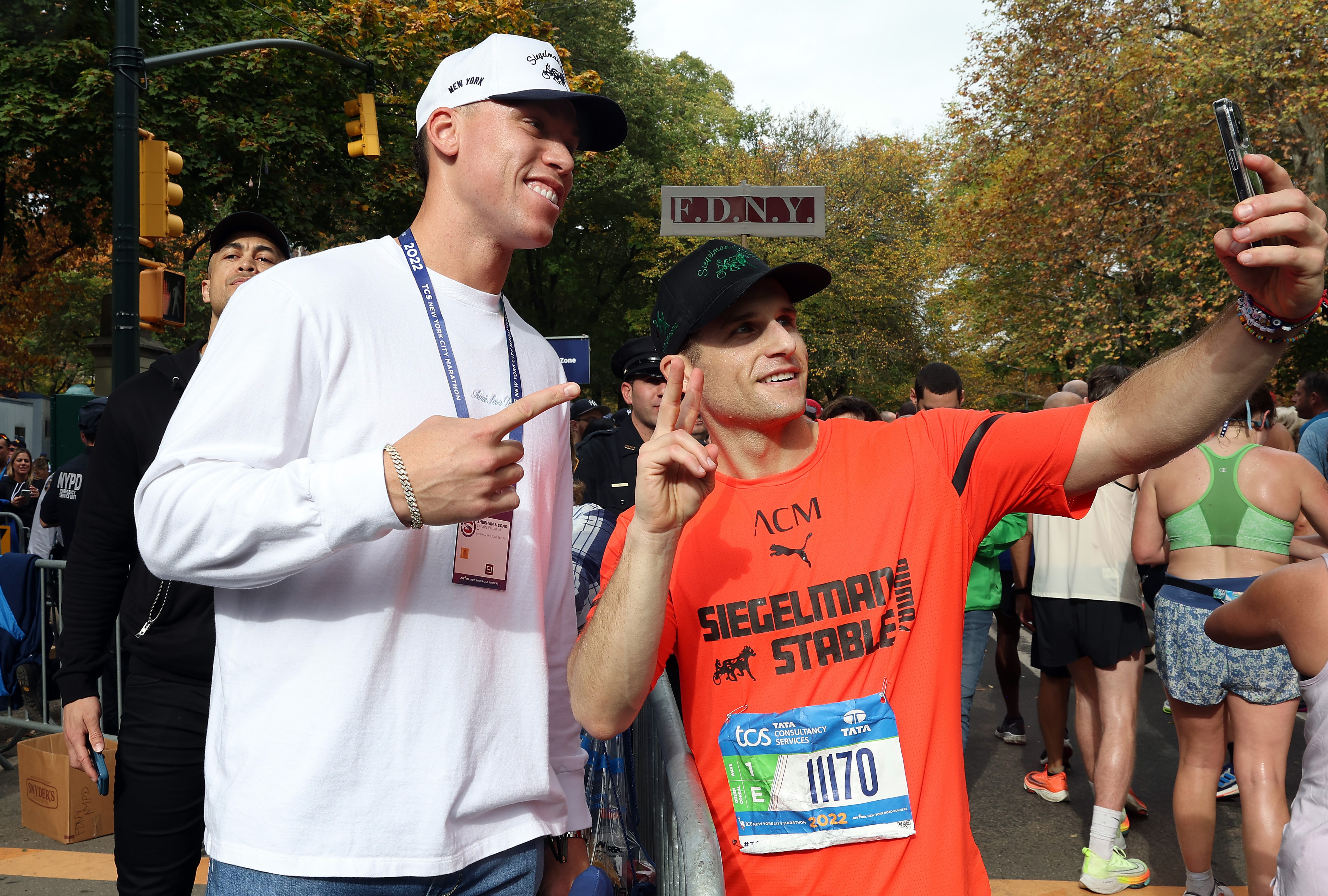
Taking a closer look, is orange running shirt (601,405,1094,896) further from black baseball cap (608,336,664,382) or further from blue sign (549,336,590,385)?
blue sign (549,336,590,385)

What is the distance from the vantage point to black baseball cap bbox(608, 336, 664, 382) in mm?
5270

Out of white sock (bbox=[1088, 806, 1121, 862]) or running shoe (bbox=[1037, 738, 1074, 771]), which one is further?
running shoe (bbox=[1037, 738, 1074, 771])

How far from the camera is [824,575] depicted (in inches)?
85.5

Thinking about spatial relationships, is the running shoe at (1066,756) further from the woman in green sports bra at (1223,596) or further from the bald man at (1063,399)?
the bald man at (1063,399)

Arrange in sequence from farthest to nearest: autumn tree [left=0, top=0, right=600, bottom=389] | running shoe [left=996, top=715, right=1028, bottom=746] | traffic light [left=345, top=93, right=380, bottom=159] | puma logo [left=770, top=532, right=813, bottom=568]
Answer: autumn tree [left=0, top=0, right=600, bottom=389]
traffic light [left=345, top=93, right=380, bottom=159]
running shoe [left=996, top=715, right=1028, bottom=746]
puma logo [left=770, top=532, right=813, bottom=568]

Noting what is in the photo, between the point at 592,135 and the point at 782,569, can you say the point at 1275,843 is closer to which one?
the point at 782,569

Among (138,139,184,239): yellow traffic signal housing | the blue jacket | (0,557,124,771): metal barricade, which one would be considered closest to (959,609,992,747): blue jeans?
(0,557,124,771): metal barricade

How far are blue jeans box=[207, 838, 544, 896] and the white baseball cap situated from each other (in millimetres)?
1359

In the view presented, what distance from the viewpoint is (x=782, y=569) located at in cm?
220

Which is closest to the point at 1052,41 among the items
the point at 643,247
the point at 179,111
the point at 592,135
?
the point at 643,247

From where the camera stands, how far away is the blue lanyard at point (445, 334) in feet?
5.96

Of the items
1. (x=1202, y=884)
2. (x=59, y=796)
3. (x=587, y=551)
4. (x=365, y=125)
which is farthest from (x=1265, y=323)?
(x=365, y=125)

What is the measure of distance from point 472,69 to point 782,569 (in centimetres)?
124

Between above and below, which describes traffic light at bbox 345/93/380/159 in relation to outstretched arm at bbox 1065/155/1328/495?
above
